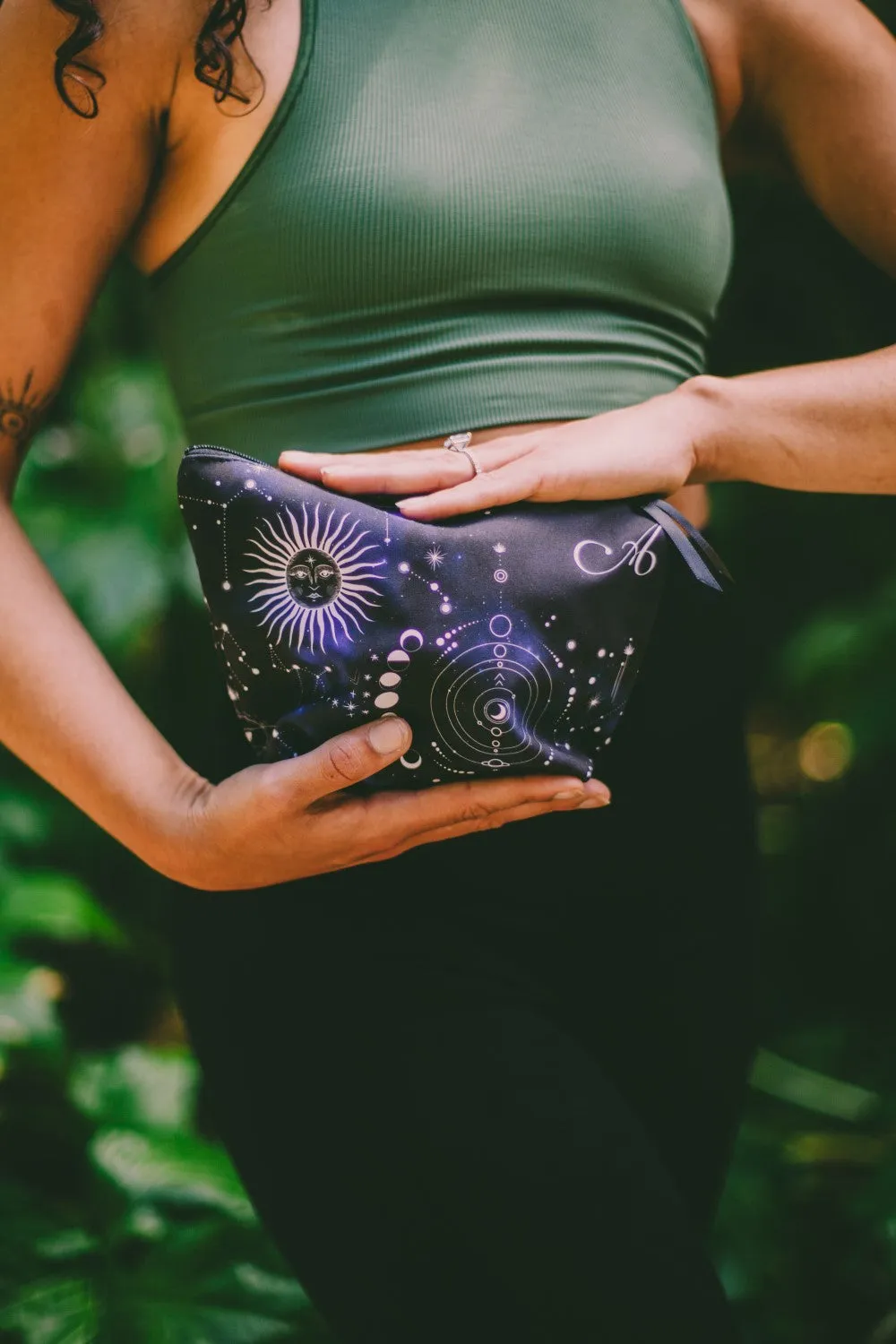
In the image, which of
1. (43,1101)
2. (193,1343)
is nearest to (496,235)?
(193,1343)

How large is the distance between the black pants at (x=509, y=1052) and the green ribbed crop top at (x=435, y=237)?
224 millimetres

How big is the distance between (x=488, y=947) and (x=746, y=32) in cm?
78

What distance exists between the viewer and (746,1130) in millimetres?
1938

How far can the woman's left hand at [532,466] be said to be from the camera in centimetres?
67

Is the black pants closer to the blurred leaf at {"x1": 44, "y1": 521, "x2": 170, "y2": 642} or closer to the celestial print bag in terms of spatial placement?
the celestial print bag

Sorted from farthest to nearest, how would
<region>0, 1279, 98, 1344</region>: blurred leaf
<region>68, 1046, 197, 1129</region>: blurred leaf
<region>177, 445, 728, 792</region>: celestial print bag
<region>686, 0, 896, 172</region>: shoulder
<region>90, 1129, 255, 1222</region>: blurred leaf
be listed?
<region>68, 1046, 197, 1129</region>: blurred leaf, <region>90, 1129, 255, 1222</region>: blurred leaf, <region>0, 1279, 98, 1344</region>: blurred leaf, <region>686, 0, 896, 172</region>: shoulder, <region>177, 445, 728, 792</region>: celestial print bag

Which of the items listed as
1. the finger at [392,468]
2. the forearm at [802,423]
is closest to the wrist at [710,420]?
the forearm at [802,423]

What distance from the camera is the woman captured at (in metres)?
0.71

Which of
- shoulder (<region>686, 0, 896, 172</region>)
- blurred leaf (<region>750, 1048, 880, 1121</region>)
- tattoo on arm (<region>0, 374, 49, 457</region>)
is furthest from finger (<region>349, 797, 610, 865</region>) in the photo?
blurred leaf (<region>750, 1048, 880, 1121</region>)

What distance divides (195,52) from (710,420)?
43 centimetres

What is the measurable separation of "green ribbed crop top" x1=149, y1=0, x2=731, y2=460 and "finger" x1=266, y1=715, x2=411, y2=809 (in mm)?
213

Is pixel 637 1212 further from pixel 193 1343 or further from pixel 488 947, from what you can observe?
pixel 193 1343

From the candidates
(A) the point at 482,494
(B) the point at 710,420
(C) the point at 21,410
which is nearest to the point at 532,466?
(A) the point at 482,494

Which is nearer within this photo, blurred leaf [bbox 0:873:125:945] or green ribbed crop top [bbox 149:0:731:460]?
green ribbed crop top [bbox 149:0:731:460]
